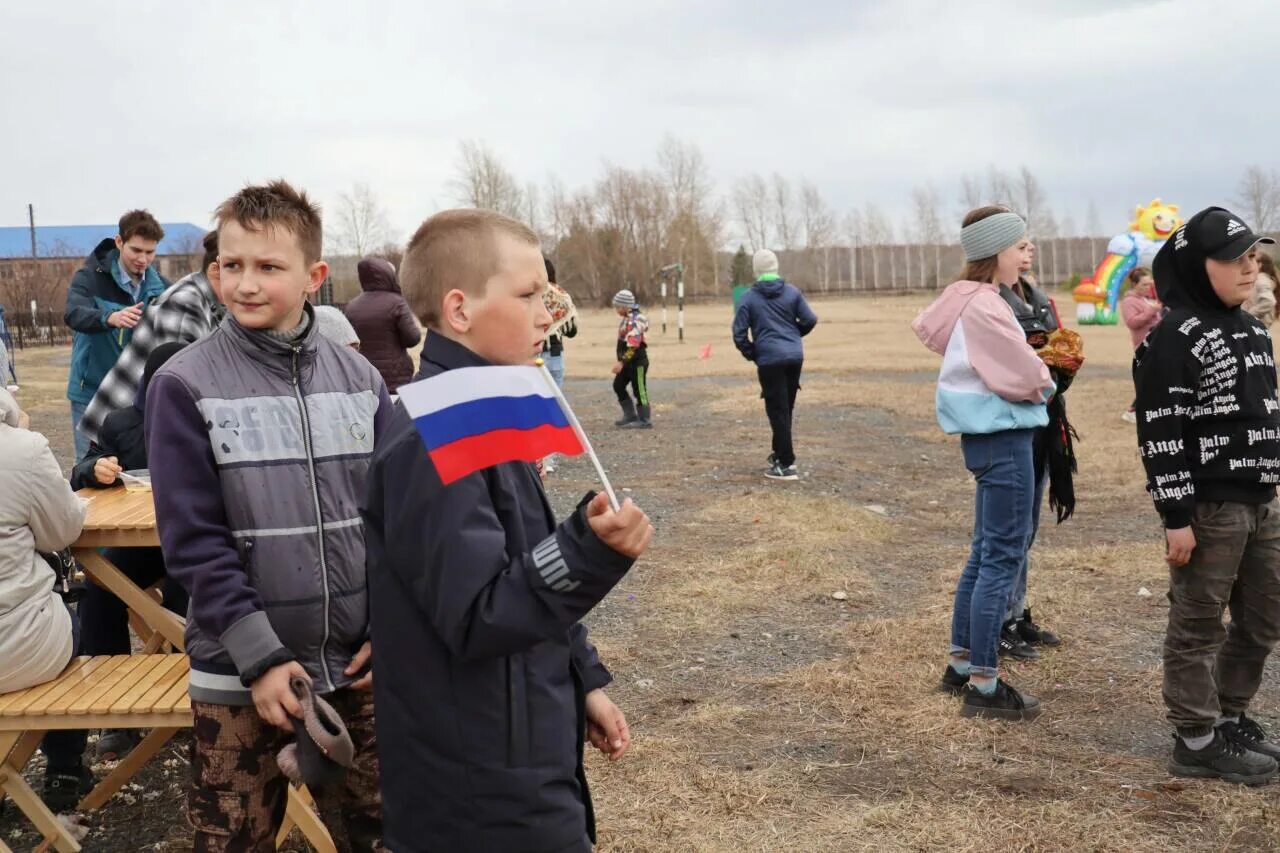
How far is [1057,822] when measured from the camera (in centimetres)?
376

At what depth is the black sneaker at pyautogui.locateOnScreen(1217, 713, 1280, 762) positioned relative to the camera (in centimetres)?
421

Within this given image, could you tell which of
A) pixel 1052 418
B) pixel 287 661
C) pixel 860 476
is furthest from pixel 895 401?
pixel 287 661

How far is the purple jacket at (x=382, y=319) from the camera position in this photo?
7898 millimetres

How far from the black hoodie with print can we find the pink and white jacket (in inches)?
23.2

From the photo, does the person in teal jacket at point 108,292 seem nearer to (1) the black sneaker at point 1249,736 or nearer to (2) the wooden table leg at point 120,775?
(2) the wooden table leg at point 120,775

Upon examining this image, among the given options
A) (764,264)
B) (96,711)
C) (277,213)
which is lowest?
(96,711)

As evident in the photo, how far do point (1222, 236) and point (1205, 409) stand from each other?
624 millimetres

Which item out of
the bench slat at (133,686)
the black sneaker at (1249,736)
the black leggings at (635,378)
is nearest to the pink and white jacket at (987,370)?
the black sneaker at (1249,736)

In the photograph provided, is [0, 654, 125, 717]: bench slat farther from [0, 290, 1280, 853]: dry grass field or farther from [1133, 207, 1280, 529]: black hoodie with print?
[1133, 207, 1280, 529]: black hoodie with print

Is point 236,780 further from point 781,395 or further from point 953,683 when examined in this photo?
point 781,395

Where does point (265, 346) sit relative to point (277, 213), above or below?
below

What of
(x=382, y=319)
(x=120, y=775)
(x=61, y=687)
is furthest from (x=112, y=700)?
(x=382, y=319)

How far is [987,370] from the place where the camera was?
4688mm

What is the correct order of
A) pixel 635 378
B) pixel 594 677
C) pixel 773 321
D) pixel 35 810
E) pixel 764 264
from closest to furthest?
1. pixel 594 677
2. pixel 35 810
3. pixel 773 321
4. pixel 764 264
5. pixel 635 378
